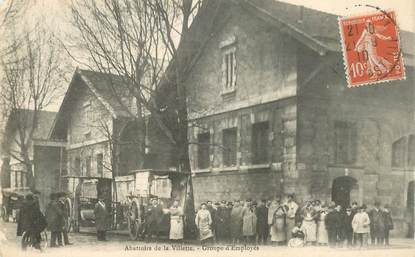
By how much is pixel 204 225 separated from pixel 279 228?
1676mm

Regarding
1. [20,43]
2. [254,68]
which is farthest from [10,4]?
[254,68]

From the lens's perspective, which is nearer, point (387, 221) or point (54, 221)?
point (387, 221)

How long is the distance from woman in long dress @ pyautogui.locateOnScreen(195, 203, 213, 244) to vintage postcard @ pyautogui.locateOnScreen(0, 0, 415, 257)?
0.02 m

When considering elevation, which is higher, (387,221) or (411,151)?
(411,151)

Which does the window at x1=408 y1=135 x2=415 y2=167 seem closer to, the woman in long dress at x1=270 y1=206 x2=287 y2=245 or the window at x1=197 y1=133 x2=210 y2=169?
the woman in long dress at x1=270 y1=206 x2=287 y2=245

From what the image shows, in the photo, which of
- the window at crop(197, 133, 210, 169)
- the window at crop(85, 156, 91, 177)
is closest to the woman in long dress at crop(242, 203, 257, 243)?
the window at crop(197, 133, 210, 169)

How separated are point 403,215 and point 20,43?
10.1 metres

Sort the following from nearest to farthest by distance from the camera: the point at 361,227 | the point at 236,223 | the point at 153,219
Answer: the point at 361,227 → the point at 236,223 → the point at 153,219

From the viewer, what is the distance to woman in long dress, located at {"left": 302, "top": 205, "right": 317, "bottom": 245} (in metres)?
12.0

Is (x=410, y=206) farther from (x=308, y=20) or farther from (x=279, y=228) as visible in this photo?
(x=308, y=20)

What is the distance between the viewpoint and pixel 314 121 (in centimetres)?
1303

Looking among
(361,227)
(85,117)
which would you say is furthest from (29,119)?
(361,227)

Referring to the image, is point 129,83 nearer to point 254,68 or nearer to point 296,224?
point 254,68

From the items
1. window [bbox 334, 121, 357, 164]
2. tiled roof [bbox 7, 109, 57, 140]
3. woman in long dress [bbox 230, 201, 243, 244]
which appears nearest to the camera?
woman in long dress [bbox 230, 201, 243, 244]
